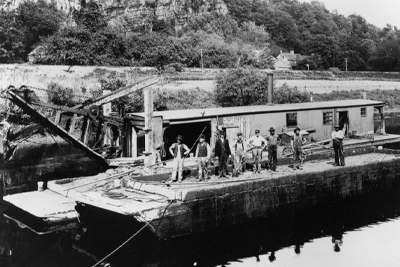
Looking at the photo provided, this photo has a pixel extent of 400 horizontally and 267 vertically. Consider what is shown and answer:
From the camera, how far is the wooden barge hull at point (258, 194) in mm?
12398

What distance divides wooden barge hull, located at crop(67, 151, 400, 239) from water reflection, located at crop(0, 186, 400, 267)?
14.4 inches

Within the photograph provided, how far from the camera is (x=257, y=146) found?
51.5ft

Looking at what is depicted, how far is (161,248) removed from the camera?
12.5m

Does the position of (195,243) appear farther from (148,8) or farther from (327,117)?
(148,8)

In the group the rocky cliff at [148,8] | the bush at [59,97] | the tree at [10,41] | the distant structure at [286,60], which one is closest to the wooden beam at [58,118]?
the bush at [59,97]

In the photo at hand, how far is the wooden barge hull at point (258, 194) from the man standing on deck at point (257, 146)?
45 centimetres

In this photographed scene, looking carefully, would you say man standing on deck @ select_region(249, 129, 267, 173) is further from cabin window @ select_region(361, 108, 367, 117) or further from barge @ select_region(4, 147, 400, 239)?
cabin window @ select_region(361, 108, 367, 117)

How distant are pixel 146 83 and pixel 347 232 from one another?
1014cm

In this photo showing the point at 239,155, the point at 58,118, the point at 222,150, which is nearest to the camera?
the point at 222,150

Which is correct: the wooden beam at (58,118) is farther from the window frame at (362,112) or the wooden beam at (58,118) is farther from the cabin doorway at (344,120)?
the window frame at (362,112)

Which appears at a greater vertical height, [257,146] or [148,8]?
[148,8]

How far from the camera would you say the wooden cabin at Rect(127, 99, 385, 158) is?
18763 millimetres

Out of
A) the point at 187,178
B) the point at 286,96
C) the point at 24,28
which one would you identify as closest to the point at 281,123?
the point at 187,178

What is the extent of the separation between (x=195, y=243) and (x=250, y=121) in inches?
346
